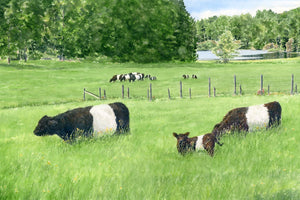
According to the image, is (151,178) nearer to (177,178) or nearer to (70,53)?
(177,178)

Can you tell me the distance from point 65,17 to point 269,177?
7295 centimetres

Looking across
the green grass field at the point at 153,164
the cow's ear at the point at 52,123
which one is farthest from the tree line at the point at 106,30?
the cow's ear at the point at 52,123

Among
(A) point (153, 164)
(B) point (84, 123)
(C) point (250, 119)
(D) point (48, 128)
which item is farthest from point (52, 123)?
(C) point (250, 119)

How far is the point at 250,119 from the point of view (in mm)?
12148

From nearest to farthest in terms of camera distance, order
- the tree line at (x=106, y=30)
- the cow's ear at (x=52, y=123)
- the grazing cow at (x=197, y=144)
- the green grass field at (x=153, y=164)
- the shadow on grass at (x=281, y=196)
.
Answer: the shadow on grass at (x=281, y=196) → the green grass field at (x=153, y=164) → the grazing cow at (x=197, y=144) → the cow's ear at (x=52, y=123) → the tree line at (x=106, y=30)

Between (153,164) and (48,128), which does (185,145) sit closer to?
(153,164)

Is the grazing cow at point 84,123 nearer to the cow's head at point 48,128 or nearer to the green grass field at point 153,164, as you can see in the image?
the cow's head at point 48,128

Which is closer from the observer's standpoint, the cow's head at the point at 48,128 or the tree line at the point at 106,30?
the cow's head at the point at 48,128

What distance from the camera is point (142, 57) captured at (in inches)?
2975

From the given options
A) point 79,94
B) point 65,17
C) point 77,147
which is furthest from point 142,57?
point 77,147

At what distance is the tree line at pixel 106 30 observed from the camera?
233ft

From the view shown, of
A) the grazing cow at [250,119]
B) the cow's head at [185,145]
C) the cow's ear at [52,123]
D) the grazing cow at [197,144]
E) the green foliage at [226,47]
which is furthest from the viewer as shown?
the green foliage at [226,47]

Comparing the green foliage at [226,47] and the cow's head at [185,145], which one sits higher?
the green foliage at [226,47]

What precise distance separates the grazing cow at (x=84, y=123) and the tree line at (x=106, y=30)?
57.9 metres
